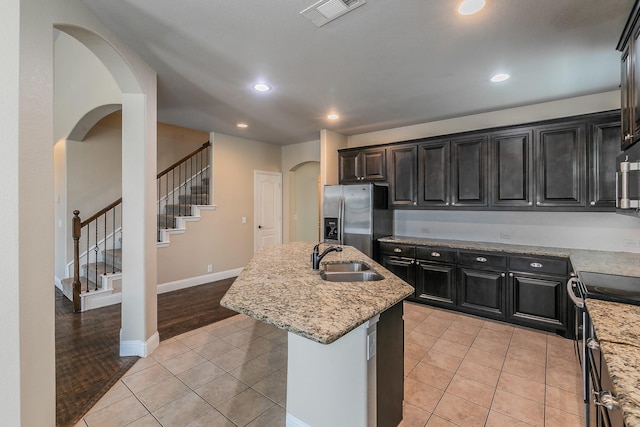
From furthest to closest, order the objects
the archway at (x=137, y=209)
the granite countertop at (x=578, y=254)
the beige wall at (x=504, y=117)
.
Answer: the beige wall at (x=504, y=117)
the archway at (x=137, y=209)
the granite countertop at (x=578, y=254)

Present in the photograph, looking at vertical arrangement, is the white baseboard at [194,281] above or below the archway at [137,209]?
below

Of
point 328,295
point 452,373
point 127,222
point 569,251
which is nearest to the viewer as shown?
point 328,295

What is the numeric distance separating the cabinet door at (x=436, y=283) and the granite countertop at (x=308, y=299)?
6.35 ft

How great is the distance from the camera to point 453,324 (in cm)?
348

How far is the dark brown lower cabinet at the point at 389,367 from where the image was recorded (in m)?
1.60

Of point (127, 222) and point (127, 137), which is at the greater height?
point (127, 137)

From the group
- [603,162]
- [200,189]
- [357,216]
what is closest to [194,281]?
[200,189]

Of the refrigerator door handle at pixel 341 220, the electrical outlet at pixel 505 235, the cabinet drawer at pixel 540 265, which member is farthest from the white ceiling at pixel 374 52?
the cabinet drawer at pixel 540 265

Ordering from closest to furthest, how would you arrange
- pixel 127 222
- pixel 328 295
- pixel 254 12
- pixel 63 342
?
pixel 328 295
pixel 254 12
pixel 127 222
pixel 63 342

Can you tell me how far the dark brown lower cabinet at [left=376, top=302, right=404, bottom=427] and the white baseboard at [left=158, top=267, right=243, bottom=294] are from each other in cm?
406

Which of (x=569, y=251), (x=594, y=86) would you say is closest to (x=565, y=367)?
(x=569, y=251)

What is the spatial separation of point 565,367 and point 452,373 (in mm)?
1029

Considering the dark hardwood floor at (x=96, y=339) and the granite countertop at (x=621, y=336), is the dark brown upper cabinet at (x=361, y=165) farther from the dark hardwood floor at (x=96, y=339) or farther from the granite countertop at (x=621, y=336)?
the dark hardwood floor at (x=96, y=339)

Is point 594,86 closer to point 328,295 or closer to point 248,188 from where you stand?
point 328,295
